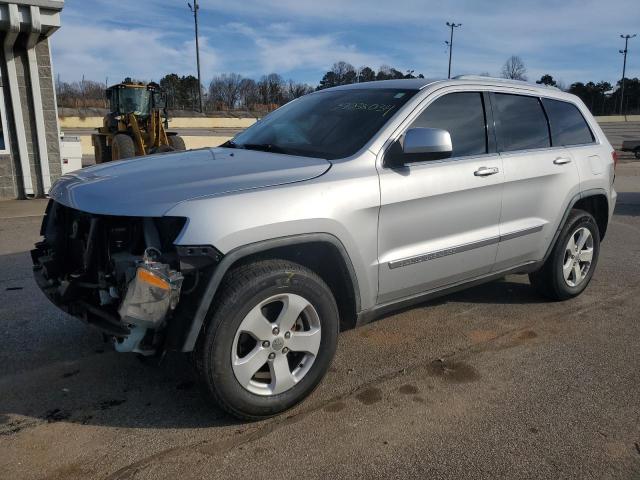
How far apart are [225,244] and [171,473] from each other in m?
1.10

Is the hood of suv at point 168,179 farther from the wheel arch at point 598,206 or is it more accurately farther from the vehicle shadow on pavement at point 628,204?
the vehicle shadow on pavement at point 628,204

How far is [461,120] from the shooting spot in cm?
391

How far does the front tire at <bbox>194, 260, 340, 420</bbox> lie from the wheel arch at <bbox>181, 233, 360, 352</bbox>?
2.6 inches

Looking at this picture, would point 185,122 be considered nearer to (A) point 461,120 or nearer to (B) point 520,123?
(B) point 520,123

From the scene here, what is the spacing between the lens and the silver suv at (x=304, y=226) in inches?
105

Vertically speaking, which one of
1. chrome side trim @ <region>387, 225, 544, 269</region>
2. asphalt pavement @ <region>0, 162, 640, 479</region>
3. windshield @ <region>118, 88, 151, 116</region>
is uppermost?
windshield @ <region>118, 88, 151, 116</region>

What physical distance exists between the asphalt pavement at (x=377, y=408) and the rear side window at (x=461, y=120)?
1.43m

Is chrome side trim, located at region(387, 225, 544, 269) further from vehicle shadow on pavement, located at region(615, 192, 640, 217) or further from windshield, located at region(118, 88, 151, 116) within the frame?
windshield, located at region(118, 88, 151, 116)

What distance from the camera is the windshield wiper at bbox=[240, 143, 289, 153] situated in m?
3.71

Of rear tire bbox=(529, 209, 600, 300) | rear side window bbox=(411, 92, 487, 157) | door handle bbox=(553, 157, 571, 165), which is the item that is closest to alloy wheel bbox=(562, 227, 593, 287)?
rear tire bbox=(529, 209, 600, 300)

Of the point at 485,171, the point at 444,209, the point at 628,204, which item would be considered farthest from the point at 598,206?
the point at 628,204

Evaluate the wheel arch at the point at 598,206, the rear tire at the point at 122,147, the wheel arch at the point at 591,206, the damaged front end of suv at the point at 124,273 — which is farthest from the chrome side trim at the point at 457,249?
the rear tire at the point at 122,147

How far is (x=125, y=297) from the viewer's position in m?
2.59

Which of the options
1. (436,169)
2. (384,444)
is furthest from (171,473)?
(436,169)
